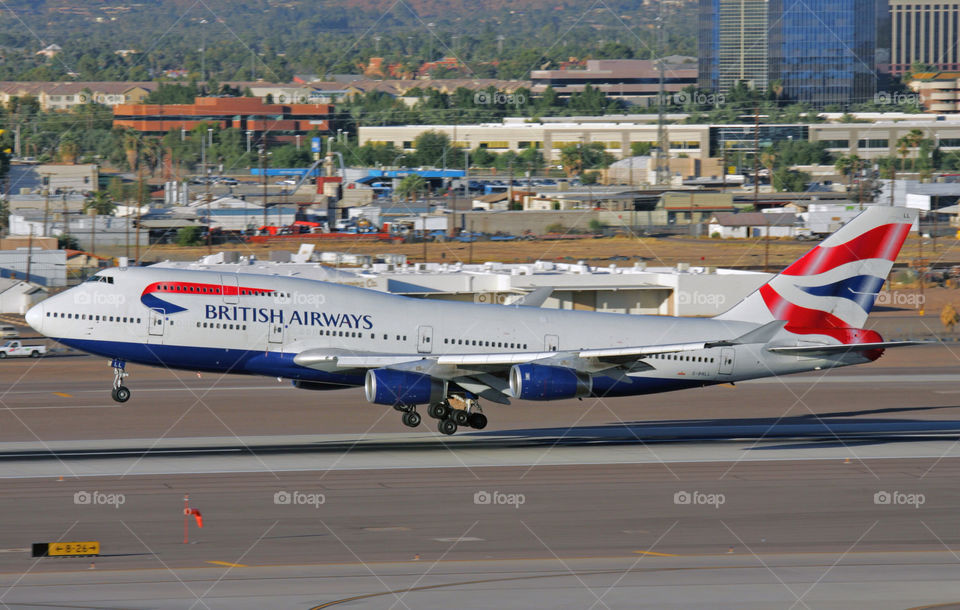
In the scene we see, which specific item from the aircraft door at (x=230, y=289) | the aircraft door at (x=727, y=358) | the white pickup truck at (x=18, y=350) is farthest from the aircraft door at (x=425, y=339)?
the white pickup truck at (x=18, y=350)

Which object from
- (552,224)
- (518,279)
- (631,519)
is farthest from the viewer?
(552,224)

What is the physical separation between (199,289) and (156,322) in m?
1.97

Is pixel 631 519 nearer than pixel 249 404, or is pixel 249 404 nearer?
pixel 631 519

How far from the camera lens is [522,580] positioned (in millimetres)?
26859

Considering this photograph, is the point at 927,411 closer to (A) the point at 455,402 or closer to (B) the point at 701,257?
(A) the point at 455,402

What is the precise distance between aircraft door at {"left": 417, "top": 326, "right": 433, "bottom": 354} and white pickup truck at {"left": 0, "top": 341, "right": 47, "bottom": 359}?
125 feet

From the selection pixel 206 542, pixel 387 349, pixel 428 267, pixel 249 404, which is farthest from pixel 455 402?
pixel 428 267

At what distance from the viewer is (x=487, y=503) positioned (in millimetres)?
34938

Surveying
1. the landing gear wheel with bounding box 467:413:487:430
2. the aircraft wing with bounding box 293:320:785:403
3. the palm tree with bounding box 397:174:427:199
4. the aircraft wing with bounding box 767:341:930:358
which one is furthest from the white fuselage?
the palm tree with bounding box 397:174:427:199

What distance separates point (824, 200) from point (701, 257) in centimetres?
6105

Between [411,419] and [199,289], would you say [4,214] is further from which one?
[411,419]

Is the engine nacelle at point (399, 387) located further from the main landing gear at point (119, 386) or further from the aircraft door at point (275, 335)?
the main landing gear at point (119, 386)

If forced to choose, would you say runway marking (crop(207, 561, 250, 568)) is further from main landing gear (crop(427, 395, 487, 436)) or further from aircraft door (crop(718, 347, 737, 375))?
aircraft door (crop(718, 347, 737, 375))

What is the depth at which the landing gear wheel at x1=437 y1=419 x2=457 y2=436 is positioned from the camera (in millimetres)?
45562
